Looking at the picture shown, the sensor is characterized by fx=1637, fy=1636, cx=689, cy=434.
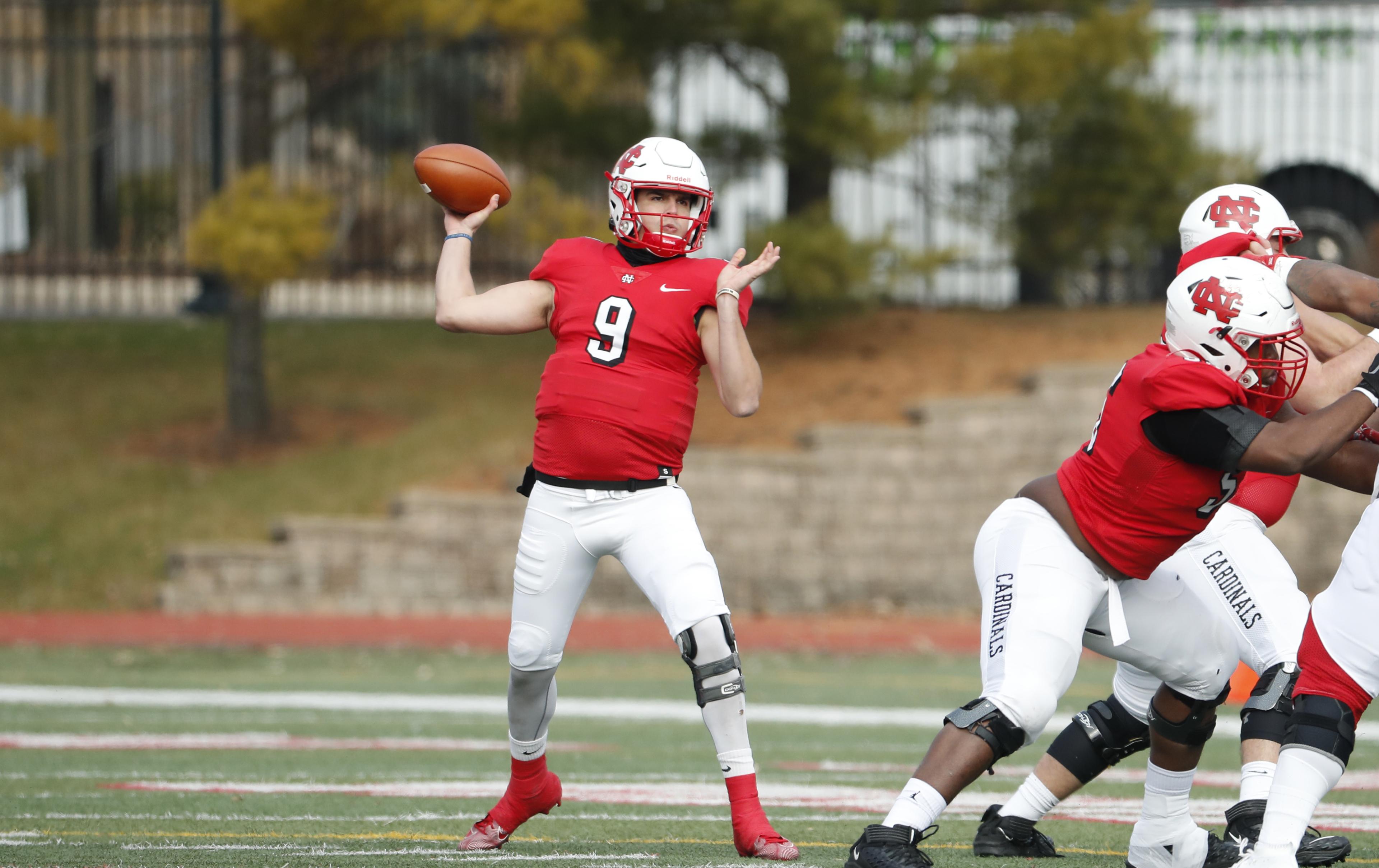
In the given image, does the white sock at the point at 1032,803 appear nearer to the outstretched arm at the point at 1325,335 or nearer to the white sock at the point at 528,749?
the white sock at the point at 528,749

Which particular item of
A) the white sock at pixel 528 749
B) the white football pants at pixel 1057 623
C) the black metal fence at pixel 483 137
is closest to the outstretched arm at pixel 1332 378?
the white football pants at pixel 1057 623

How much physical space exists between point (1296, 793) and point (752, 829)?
1.61m

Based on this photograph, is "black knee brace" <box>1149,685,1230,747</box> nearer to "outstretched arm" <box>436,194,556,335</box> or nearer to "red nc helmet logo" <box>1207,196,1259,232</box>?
"red nc helmet logo" <box>1207,196,1259,232</box>

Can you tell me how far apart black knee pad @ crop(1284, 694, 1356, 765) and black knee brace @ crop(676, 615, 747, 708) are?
1.63 m

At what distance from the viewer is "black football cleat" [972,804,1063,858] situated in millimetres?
5387

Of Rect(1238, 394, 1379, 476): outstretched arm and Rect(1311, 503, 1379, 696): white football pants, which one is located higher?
Rect(1238, 394, 1379, 476): outstretched arm

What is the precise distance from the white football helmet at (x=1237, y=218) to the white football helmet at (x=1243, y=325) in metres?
1.07

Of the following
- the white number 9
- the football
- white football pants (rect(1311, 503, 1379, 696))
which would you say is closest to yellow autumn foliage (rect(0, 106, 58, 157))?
the football

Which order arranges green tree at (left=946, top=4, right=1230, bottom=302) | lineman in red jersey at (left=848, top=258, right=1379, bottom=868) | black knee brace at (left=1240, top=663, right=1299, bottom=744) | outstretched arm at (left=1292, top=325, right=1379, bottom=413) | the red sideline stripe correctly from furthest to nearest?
1. green tree at (left=946, top=4, right=1230, bottom=302)
2. the red sideline stripe
3. black knee brace at (left=1240, top=663, right=1299, bottom=744)
4. outstretched arm at (left=1292, top=325, right=1379, bottom=413)
5. lineman in red jersey at (left=848, top=258, right=1379, bottom=868)

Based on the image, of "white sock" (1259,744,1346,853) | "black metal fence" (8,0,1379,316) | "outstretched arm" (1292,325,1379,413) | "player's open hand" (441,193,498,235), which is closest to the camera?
"white sock" (1259,744,1346,853)

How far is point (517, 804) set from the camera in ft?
18.0

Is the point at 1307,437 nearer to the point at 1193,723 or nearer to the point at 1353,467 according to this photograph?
the point at 1353,467

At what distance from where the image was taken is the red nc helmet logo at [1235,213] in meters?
5.86

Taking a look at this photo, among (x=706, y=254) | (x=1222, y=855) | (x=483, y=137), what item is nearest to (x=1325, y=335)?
(x=1222, y=855)
